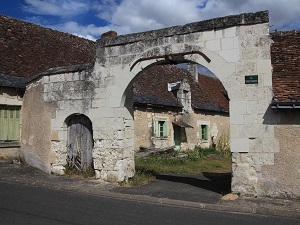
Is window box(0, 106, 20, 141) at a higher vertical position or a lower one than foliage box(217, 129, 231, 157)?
higher

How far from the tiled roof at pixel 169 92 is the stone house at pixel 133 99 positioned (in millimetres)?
4987

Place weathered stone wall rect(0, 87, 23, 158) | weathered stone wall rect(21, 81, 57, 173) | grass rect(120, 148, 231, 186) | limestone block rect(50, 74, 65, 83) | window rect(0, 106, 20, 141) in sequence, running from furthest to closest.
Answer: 1. window rect(0, 106, 20, 141)
2. weathered stone wall rect(0, 87, 23, 158)
3. weathered stone wall rect(21, 81, 57, 173)
4. limestone block rect(50, 74, 65, 83)
5. grass rect(120, 148, 231, 186)

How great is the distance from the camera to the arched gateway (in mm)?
7066

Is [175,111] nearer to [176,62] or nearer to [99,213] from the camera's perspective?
[176,62]

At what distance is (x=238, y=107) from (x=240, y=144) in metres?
0.84

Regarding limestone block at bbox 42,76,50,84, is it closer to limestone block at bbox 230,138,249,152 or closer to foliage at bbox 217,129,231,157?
limestone block at bbox 230,138,249,152

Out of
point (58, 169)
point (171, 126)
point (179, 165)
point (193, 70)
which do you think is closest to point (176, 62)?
point (58, 169)

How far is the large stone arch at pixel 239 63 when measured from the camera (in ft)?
23.0

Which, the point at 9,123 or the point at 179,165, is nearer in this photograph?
the point at 9,123

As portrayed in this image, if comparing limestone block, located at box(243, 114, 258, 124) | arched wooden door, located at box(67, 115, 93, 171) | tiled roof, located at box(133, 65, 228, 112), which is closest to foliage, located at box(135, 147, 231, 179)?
arched wooden door, located at box(67, 115, 93, 171)

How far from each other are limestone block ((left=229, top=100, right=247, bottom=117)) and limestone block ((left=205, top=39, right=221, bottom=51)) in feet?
4.35

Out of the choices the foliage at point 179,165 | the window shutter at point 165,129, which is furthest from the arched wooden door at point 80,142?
the window shutter at point 165,129

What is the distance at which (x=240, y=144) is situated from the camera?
7160 millimetres

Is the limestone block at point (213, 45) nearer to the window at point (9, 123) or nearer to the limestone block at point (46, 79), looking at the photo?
the limestone block at point (46, 79)
